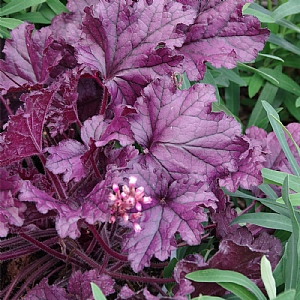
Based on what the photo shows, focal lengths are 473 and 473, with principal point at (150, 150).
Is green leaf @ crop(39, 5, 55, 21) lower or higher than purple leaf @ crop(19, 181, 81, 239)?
higher

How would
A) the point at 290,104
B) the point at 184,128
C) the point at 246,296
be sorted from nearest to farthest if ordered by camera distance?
the point at 246,296 < the point at 184,128 < the point at 290,104

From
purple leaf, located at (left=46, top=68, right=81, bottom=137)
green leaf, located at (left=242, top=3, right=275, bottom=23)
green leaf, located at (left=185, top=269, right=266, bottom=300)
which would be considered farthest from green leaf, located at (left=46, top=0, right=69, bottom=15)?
green leaf, located at (left=185, top=269, right=266, bottom=300)

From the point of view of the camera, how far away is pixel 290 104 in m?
1.92

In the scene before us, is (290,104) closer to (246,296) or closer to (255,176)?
(255,176)

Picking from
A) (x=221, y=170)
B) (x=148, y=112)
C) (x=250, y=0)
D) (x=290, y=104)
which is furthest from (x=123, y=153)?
(x=290, y=104)

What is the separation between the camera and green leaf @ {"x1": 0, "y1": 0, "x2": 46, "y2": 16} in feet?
4.89

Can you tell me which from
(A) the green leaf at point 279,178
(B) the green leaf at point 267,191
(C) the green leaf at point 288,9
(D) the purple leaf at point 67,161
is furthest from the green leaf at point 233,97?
(D) the purple leaf at point 67,161

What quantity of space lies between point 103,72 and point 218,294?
0.59m

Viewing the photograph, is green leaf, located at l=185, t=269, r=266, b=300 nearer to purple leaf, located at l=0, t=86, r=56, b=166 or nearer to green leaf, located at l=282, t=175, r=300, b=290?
green leaf, located at l=282, t=175, r=300, b=290

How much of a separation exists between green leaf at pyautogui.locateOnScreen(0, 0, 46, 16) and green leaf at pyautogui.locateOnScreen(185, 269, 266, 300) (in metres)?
0.99

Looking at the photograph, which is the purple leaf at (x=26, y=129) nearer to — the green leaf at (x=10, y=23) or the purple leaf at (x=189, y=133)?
the purple leaf at (x=189, y=133)

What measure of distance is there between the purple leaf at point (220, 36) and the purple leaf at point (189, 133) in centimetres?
13

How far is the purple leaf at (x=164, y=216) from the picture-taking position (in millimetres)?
951

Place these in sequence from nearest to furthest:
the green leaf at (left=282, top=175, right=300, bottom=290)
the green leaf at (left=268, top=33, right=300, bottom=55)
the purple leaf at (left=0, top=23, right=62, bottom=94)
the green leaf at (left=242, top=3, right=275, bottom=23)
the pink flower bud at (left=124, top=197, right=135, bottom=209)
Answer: the pink flower bud at (left=124, top=197, right=135, bottom=209), the green leaf at (left=282, top=175, right=300, bottom=290), the purple leaf at (left=0, top=23, right=62, bottom=94), the green leaf at (left=242, top=3, right=275, bottom=23), the green leaf at (left=268, top=33, right=300, bottom=55)
